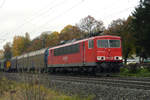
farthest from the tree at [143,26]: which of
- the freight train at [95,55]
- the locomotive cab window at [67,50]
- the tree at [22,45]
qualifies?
the tree at [22,45]

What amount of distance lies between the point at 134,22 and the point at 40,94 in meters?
31.6

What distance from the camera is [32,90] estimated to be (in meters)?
5.89

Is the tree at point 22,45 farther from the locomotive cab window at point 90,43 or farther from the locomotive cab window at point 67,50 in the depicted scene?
the locomotive cab window at point 90,43

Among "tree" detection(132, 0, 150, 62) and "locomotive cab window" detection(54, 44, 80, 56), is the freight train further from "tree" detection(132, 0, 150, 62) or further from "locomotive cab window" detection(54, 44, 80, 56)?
"tree" detection(132, 0, 150, 62)

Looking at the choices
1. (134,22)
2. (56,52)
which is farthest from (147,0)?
(56,52)

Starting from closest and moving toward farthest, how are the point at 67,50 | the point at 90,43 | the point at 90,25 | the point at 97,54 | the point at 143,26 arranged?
1. the point at 97,54
2. the point at 90,43
3. the point at 67,50
4. the point at 143,26
5. the point at 90,25

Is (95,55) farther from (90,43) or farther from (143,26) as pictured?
(143,26)

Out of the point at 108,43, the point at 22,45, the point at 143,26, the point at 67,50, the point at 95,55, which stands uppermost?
the point at 143,26

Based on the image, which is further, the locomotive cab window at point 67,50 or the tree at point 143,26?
the tree at point 143,26

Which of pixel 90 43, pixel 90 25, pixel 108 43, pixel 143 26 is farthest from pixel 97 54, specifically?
pixel 90 25

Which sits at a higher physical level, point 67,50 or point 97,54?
point 67,50

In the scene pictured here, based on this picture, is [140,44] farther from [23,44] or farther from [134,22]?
[23,44]

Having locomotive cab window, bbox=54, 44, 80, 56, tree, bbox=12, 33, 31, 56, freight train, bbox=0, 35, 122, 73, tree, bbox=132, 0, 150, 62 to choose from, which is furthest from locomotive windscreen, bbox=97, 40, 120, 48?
tree, bbox=12, 33, 31, 56

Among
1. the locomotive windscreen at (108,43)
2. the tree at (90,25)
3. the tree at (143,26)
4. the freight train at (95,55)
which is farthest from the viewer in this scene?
the tree at (90,25)
